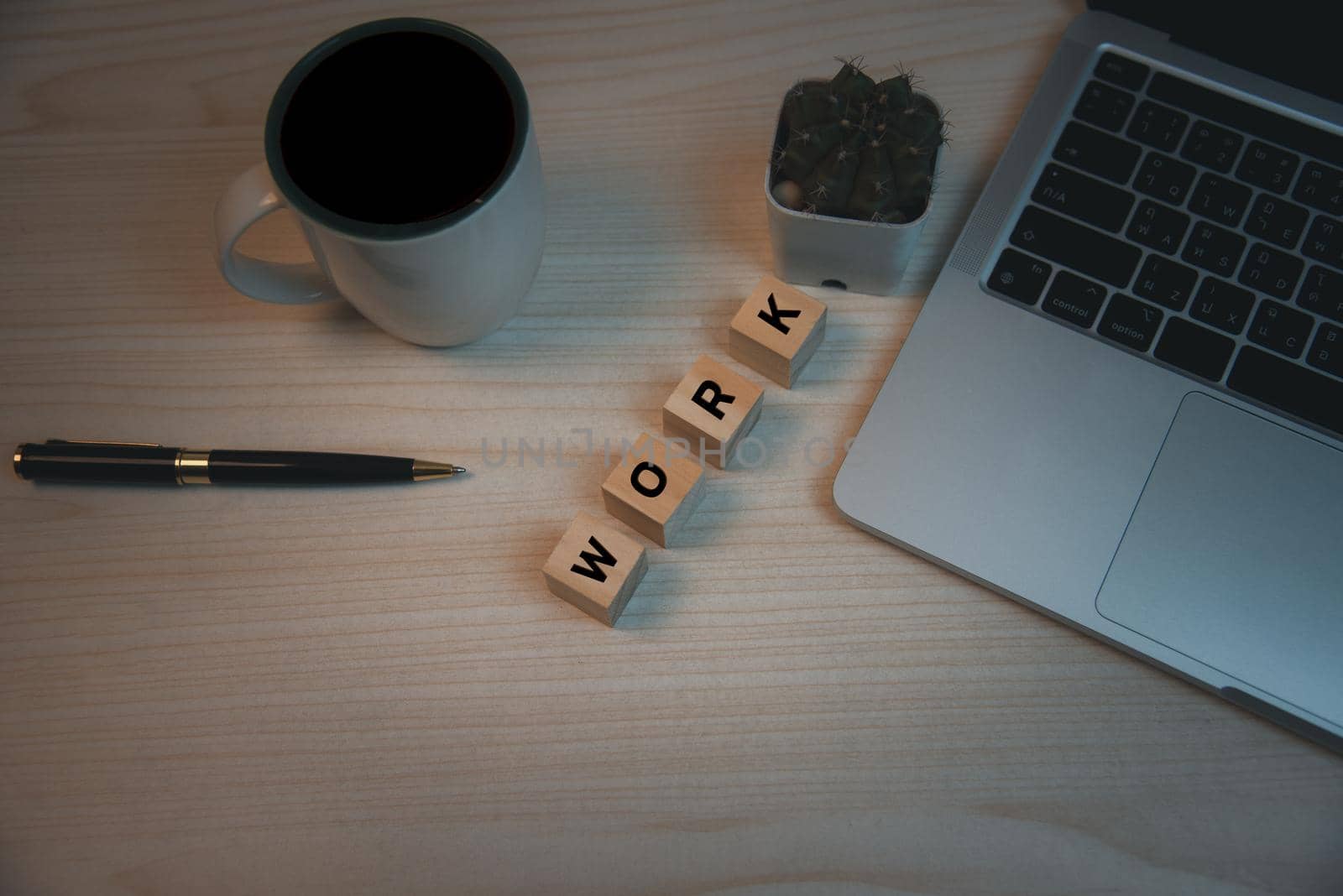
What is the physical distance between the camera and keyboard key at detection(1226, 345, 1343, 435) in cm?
58

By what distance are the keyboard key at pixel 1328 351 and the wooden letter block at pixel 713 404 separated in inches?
13.7

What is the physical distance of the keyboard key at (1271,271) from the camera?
60cm

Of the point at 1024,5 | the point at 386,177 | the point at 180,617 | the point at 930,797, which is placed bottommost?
the point at 180,617

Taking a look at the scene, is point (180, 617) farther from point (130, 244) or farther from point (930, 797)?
point (930, 797)

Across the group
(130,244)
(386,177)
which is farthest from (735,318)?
(130,244)

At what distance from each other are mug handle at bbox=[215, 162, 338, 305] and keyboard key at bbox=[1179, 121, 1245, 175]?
576 millimetres

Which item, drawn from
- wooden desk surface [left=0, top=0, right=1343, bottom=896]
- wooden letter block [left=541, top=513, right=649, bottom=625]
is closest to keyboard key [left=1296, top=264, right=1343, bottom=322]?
wooden desk surface [left=0, top=0, right=1343, bottom=896]

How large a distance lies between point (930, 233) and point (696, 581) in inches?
12.0

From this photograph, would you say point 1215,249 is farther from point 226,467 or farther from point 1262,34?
point 226,467

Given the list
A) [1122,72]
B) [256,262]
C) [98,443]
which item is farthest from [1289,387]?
[98,443]

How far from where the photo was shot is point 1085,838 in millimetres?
554

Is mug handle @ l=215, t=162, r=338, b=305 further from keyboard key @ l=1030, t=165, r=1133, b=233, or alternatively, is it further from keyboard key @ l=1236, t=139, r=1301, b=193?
keyboard key @ l=1236, t=139, r=1301, b=193

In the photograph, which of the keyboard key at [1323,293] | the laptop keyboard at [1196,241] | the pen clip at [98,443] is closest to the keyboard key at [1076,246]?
the laptop keyboard at [1196,241]

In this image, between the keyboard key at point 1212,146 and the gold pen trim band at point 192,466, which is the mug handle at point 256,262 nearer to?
the gold pen trim band at point 192,466
